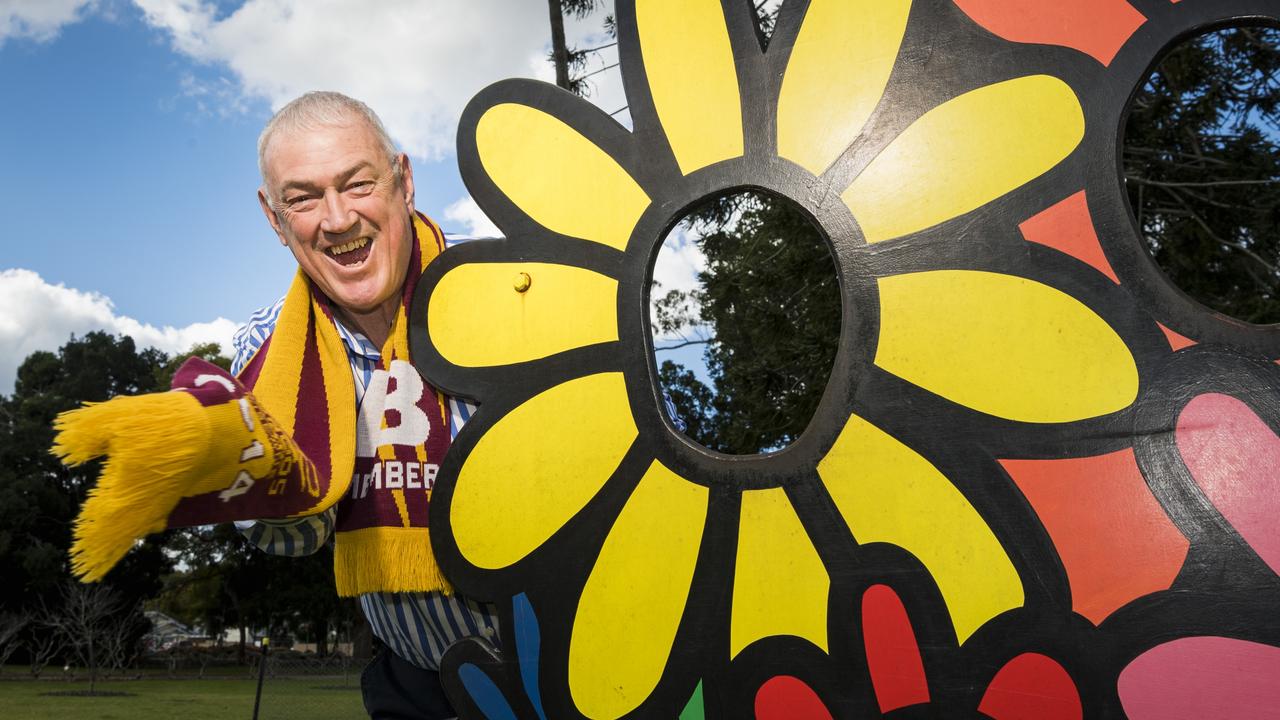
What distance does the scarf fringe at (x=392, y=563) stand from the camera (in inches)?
71.2

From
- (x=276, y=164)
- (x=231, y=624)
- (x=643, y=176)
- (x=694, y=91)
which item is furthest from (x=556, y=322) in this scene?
(x=231, y=624)

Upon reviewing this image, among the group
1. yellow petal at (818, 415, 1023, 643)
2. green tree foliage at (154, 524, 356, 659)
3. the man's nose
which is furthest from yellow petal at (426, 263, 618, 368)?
green tree foliage at (154, 524, 356, 659)

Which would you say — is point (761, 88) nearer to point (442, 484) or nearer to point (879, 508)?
point (879, 508)

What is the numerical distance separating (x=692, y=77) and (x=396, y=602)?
1.16m

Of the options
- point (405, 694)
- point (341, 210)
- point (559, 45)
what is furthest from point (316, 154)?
point (559, 45)

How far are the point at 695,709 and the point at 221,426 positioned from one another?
90 cm

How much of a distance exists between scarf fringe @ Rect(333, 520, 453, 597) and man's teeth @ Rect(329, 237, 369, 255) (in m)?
0.55

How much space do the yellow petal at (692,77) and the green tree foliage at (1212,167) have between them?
3.81 metres

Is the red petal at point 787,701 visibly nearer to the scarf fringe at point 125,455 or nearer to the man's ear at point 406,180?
the scarf fringe at point 125,455

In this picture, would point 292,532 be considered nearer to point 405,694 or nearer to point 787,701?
point 405,694

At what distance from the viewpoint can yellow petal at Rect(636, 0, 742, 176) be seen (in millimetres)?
1697

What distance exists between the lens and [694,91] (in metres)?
1.74

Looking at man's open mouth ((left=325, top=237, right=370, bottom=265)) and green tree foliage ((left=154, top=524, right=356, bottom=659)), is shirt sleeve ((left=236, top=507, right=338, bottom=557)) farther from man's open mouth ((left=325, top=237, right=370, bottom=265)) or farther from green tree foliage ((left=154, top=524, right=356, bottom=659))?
green tree foliage ((left=154, top=524, right=356, bottom=659))

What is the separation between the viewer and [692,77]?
1.75m
